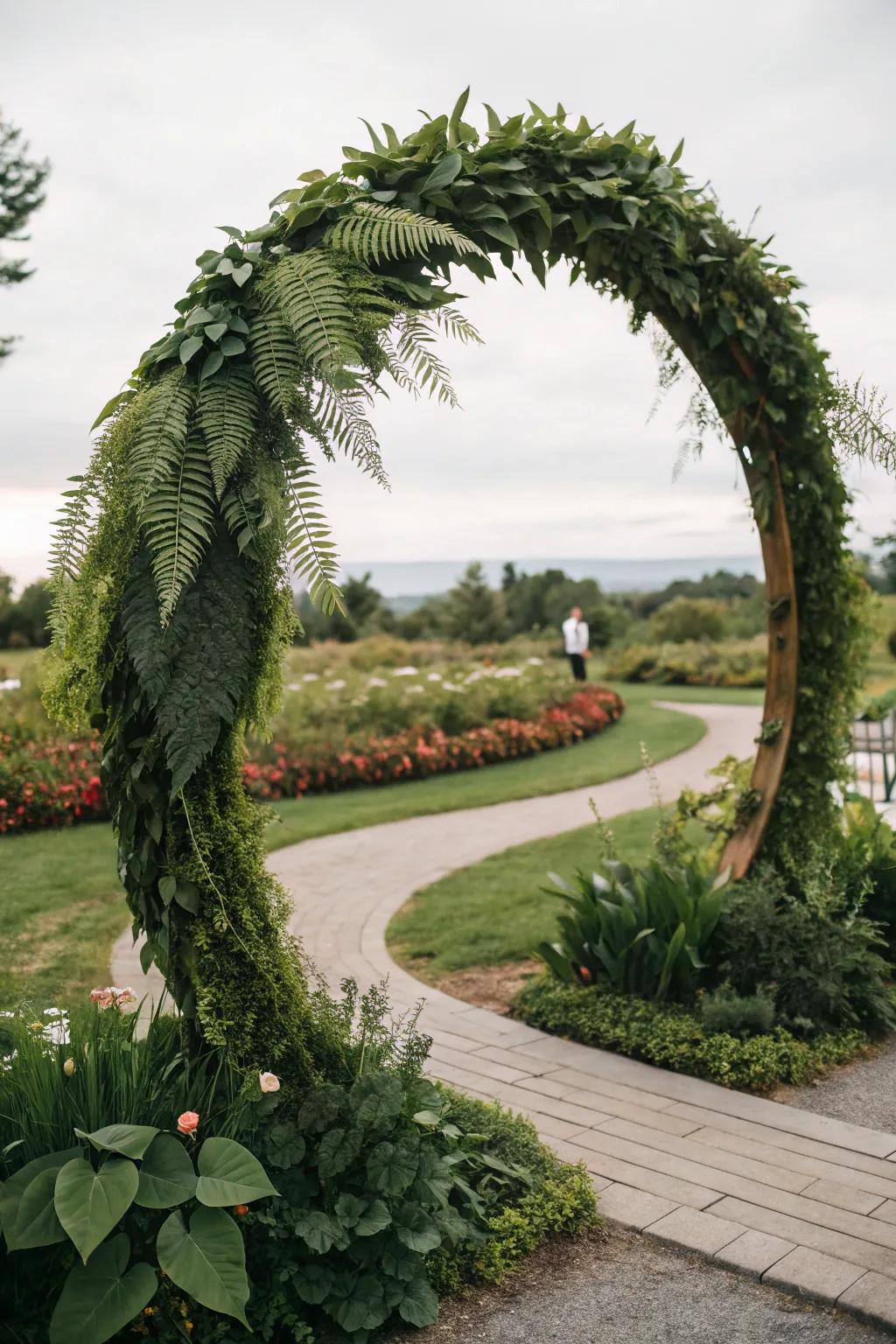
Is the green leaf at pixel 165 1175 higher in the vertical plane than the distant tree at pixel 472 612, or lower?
lower

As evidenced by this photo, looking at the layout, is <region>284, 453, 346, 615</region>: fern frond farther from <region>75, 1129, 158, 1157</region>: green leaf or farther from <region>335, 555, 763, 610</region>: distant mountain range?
<region>335, 555, 763, 610</region>: distant mountain range

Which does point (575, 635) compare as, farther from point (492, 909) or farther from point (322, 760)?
point (492, 909)

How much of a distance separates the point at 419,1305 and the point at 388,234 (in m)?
2.51

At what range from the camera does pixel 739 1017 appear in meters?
4.02

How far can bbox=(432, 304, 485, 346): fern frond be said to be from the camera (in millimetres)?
2701

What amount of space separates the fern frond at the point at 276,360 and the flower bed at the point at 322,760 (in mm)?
7170

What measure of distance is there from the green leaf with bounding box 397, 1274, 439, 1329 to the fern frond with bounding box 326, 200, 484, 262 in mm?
2421

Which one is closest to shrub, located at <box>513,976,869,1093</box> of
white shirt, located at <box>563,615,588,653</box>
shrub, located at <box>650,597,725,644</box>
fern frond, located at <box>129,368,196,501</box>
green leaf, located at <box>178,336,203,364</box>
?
fern frond, located at <box>129,368,196,501</box>

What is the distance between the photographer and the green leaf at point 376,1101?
8.35ft

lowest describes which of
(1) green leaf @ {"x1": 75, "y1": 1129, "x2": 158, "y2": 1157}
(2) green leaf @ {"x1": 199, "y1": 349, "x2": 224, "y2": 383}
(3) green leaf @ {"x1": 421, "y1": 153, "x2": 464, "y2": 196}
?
(1) green leaf @ {"x1": 75, "y1": 1129, "x2": 158, "y2": 1157}

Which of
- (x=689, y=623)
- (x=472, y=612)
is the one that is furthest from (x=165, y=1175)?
(x=472, y=612)

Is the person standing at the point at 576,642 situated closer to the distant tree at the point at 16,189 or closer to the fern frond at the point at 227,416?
the distant tree at the point at 16,189

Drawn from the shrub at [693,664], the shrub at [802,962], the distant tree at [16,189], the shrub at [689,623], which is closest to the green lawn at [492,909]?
the shrub at [802,962]

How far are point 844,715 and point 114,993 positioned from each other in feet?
10.7
